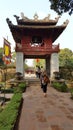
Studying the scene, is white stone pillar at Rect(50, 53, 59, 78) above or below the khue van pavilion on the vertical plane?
below

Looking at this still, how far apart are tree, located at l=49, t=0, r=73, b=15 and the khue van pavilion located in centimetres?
2020

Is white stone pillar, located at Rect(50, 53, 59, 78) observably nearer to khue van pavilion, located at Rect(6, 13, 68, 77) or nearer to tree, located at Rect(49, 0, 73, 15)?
khue van pavilion, located at Rect(6, 13, 68, 77)

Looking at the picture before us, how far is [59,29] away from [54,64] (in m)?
4.66

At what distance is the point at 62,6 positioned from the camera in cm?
1299

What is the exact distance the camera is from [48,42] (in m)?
35.3

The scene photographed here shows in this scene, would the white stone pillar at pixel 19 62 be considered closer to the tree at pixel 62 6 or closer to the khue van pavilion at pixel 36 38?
the khue van pavilion at pixel 36 38

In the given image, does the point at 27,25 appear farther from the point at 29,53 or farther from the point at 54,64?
the point at 54,64

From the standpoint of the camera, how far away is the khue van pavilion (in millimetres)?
33562

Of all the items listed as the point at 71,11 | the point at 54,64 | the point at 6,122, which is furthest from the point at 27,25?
the point at 6,122

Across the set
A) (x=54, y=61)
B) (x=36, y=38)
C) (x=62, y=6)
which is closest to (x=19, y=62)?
(x=54, y=61)

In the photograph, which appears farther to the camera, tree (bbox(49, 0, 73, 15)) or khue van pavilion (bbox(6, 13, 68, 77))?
khue van pavilion (bbox(6, 13, 68, 77))

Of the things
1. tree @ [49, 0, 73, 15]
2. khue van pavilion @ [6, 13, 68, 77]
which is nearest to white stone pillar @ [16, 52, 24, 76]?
khue van pavilion @ [6, 13, 68, 77]

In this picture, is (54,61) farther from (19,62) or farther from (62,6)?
(62,6)

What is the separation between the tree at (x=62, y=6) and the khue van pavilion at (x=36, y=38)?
66.3 ft
